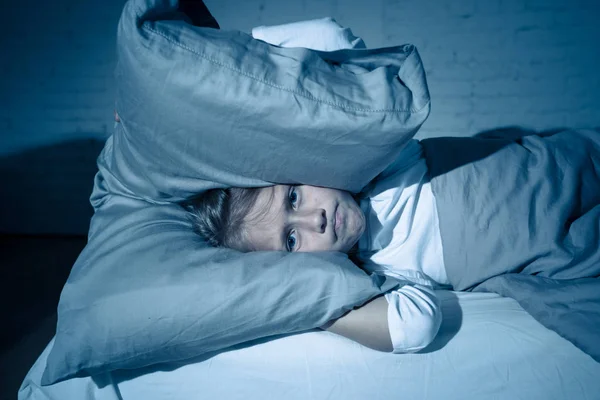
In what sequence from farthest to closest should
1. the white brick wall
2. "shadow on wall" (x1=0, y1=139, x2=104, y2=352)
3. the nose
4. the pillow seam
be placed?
"shadow on wall" (x1=0, y1=139, x2=104, y2=352)
the white brick wall
the nose
the pillow seam

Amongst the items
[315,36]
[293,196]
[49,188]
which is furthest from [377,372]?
[49,188]

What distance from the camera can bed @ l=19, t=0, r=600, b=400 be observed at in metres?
0.56

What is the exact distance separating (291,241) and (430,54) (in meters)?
0.98

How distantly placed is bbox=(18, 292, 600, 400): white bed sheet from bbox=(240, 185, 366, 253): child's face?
0.57 feet

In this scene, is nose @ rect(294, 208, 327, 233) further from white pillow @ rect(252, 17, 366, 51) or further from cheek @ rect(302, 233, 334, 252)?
white pillow @ rect(252, 17, 366, 51)

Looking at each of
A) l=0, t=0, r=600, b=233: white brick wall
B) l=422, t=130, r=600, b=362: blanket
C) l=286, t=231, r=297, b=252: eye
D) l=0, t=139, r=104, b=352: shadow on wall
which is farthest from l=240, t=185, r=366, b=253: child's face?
l=0, t=139, r=104, b=352: shadow on wall

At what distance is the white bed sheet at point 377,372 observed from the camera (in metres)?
0.58

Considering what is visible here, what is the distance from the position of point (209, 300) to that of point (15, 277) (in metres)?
1.28

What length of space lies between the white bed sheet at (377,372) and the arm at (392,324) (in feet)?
0.12

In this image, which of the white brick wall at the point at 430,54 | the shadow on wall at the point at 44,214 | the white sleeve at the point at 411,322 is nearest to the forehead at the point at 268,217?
the white sleeve at the point at 411,322

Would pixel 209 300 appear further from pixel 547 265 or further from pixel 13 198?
pixel 13 198

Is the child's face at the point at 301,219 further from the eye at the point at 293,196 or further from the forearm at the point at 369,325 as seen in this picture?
the forearm at the point at 369,325

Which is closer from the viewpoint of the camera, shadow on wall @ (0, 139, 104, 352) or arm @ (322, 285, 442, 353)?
arm @ (322, 285, 442, 353)

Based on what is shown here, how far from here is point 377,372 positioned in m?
0.62
